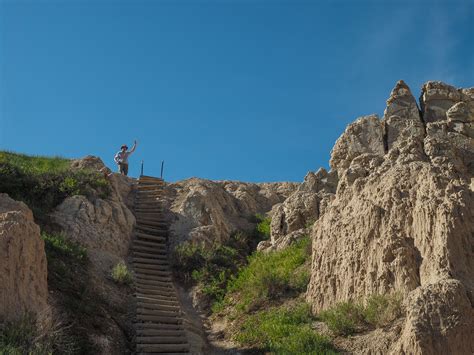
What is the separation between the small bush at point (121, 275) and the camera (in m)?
17.5

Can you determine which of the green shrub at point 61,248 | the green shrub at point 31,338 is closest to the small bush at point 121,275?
the green shrub at point 61,248

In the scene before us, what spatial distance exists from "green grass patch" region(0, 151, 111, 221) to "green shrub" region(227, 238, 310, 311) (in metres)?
5.78

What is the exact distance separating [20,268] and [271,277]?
7.65 m

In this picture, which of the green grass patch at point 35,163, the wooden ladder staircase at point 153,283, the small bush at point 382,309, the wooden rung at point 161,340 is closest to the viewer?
the small bush at point 382,309

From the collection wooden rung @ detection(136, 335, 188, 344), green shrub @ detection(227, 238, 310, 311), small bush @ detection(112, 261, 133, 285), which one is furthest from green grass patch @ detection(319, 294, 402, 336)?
small bush @ detection(112, 261, 133, 285)

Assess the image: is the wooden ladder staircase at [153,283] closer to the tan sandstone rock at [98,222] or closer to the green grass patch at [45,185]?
the tan sandstone rock at [98,222]

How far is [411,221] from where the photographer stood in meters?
14.8

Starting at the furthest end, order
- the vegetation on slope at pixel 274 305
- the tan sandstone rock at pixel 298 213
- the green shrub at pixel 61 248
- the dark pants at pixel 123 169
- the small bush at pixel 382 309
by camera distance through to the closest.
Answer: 1. the dark pants at pixel 123 169
2. the tan sandstone rock at pixel 298 213
3. the green shrub at pixel 61 248
4. the vegetation on slope at pixel 274 305
5. the small bush at pixel 382 309

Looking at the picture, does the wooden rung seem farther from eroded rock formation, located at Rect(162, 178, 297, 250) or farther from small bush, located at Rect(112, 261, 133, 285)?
eroded rock formation, located at Rect(162, 178, 297, 250)

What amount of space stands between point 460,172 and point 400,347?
6187 millimetres

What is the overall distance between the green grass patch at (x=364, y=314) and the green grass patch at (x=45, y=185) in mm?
9671

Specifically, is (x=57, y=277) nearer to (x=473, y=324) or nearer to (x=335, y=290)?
(x=335, y=290)

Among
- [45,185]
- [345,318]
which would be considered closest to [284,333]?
[345,318]

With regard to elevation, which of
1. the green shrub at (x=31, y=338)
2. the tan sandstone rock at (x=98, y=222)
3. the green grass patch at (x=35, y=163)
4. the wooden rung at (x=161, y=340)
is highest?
the green grass patch at (x=35, y=163)
